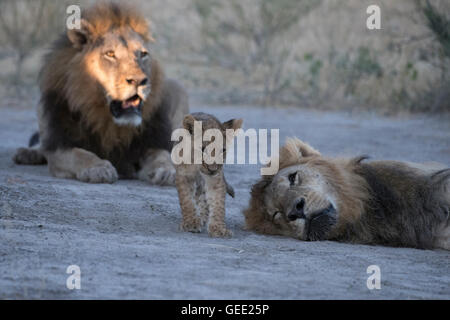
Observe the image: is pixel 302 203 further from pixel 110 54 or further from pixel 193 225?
pixel 110 54

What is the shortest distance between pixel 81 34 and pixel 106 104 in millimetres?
637

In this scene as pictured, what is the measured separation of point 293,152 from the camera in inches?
192

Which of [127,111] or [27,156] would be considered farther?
[27,156]

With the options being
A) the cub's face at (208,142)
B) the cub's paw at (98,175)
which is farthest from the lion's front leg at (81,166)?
the cub's face at (208,142)

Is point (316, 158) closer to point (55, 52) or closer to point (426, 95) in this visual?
point (55, 52)

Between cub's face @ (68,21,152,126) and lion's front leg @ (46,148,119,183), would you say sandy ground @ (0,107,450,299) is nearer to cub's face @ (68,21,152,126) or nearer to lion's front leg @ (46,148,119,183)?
lion's front leg @ (46,148,119,183)

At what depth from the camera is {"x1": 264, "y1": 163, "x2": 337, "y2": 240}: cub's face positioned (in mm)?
4328

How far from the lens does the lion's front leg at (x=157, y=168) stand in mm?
6434

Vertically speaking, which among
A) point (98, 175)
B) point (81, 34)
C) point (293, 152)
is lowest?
point (98, 175)

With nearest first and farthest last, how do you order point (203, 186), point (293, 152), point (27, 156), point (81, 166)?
point (203, 186) < point (293, 152) < point (81, 166) < point (27, 156)

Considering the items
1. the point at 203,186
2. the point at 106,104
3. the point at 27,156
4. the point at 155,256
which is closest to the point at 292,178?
the point at 203,186

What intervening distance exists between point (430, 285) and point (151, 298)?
129 cm

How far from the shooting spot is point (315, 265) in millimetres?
3752

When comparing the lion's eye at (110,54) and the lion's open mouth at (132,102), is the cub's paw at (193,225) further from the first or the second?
the lion's eye at (110,54)
